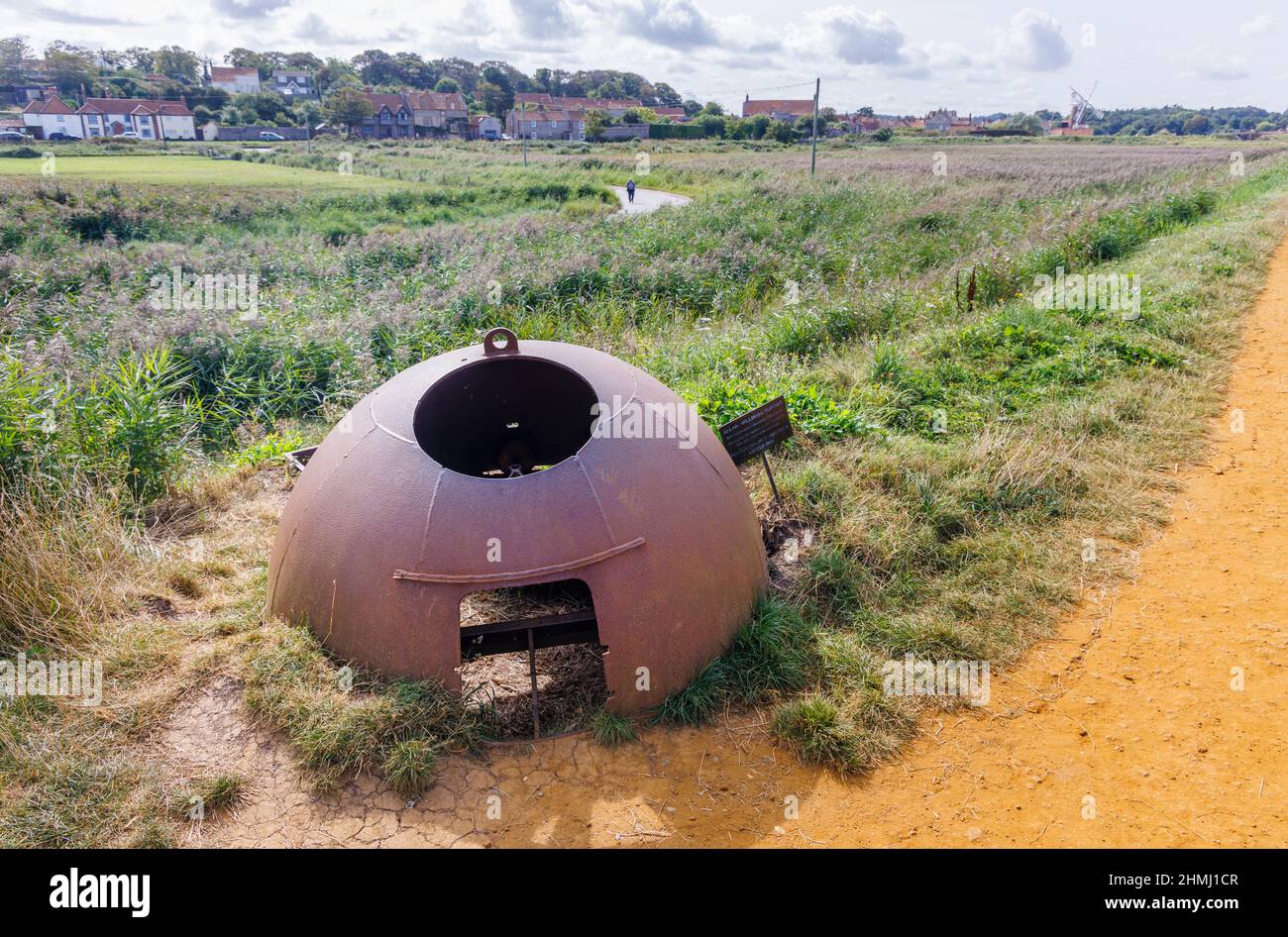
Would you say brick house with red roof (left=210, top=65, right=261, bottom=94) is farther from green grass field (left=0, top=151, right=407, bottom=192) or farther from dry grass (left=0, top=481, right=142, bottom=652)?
dry grass (left=0, top=481, right=142, bottom=652)

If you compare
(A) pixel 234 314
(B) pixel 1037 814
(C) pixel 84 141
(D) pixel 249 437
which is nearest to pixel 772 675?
(B) pixel 1037 814

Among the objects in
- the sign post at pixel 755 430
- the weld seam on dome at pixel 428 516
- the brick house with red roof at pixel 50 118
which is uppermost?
the brick house with red roof at pixel 50 118

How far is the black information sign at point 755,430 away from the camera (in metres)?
4.87

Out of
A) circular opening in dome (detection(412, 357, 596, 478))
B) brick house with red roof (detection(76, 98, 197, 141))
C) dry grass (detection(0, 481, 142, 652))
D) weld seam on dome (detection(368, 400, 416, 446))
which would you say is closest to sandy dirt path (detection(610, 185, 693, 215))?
circular opening in dome (detection(412, 357, 596, 478))

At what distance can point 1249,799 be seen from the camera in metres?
3.21

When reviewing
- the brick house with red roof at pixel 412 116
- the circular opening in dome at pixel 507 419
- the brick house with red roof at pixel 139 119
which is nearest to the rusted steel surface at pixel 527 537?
the circular opening in dome at pixel 507 419

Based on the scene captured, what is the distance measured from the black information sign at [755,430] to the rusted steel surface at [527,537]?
Result: 671 mm

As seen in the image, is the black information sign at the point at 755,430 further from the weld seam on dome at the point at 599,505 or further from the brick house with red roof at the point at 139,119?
the brick house with red roof at the point at 139,119

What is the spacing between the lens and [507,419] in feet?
16.2

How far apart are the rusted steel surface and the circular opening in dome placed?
35 cm

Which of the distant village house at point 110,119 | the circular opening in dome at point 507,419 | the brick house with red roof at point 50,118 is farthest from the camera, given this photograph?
the distant village house at point 110,119

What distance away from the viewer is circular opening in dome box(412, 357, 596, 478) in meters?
4.54

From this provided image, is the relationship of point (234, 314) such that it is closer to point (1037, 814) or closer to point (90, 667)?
point (90, 667)

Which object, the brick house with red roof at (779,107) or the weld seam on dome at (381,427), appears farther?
the brick house with red roof at (779,107)
